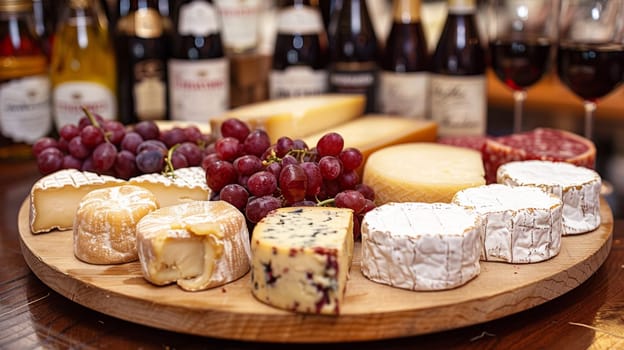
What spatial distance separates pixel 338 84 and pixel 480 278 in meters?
1.03

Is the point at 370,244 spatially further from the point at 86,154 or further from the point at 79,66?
the point at 79,66

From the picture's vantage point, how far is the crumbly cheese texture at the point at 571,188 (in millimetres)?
1056

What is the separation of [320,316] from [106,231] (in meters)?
0.33

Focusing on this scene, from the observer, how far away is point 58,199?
Result: 1121 millimetres

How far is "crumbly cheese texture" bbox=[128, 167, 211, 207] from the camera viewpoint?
44.9 inches

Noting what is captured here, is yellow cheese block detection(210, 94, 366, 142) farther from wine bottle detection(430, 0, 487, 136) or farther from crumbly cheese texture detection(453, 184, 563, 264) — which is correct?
crumbly cheese texture detection(453, 184, 563, 264)

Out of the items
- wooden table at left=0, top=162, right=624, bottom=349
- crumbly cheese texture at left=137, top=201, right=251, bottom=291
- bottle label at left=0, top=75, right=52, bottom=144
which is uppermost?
bottle label at left=0, top=75, right=52, bottom=144

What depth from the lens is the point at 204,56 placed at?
190cm

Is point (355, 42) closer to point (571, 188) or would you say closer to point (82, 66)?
point (82, 66)

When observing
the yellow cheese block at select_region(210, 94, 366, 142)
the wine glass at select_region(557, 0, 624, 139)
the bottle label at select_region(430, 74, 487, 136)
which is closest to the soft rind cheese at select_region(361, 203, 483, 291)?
the yellow cheese block at select_region(210, 94, 366, 142)

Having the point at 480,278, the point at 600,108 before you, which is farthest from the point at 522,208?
the point at 600,108

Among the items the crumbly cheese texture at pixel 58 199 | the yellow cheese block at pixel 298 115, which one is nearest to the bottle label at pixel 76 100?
the yellow cheese block at pixel 298 115

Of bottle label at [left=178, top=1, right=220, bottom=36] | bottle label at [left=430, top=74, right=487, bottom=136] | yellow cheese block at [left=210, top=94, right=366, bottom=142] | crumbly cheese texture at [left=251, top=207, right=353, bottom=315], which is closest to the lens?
crumbly cheese texture at [left=251, top=207, right=353, bottom=315]

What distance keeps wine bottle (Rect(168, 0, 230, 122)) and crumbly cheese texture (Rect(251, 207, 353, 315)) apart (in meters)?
1.00
